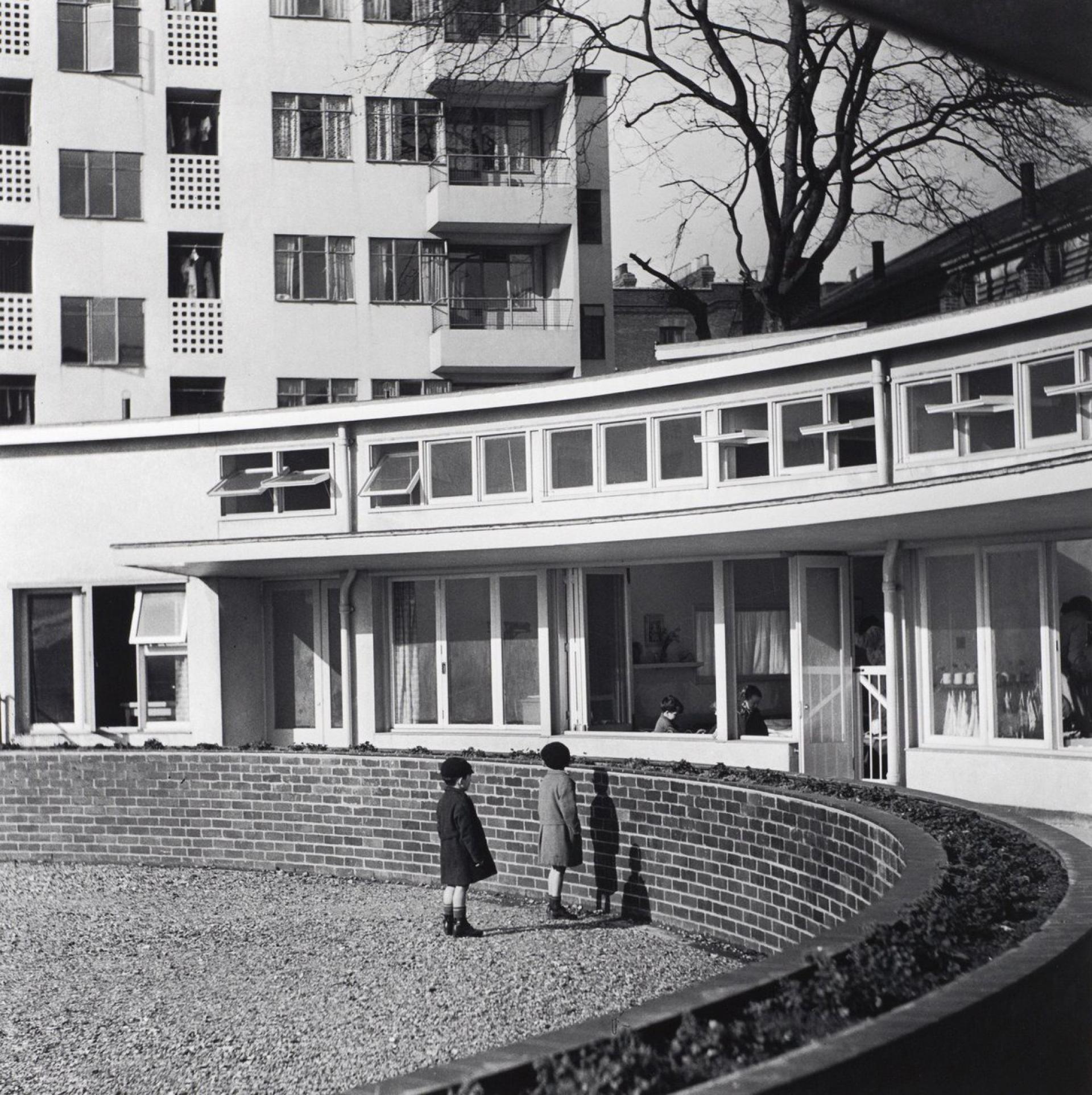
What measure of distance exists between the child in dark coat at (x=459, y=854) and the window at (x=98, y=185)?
92.2 feet

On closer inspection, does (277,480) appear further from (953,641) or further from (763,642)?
(953,641)

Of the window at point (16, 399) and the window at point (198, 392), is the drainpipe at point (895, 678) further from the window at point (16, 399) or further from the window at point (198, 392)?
the window at point (16, 399)

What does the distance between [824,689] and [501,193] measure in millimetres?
24523

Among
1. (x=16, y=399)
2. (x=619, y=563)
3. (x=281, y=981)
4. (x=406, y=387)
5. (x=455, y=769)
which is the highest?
(x=406, y=387)

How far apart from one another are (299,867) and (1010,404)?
850 cm

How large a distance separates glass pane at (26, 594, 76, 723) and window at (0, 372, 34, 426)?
15408 mm

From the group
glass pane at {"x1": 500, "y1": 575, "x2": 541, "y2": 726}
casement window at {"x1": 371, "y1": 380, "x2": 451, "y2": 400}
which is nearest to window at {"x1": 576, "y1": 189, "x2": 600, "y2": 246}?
casement window at {"x1": 371, "y1": 380, "x2": 451, "y2": 400}

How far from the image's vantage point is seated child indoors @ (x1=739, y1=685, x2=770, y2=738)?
1978 centimetres

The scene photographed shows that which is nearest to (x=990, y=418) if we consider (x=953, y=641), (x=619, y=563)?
(x=953, y=641)

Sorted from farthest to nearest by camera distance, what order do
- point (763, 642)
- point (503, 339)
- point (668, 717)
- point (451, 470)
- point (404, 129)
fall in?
point (404, 129), point (503, 339), point (451, 470), point (668, 717), point (763, 642)

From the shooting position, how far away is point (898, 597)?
17891mm

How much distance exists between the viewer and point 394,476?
2234 cm

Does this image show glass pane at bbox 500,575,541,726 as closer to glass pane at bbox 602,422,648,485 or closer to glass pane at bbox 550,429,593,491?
glass pane at bbox 550,429,593,491

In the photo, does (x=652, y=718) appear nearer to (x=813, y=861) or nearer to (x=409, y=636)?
(x=409, y=636)
